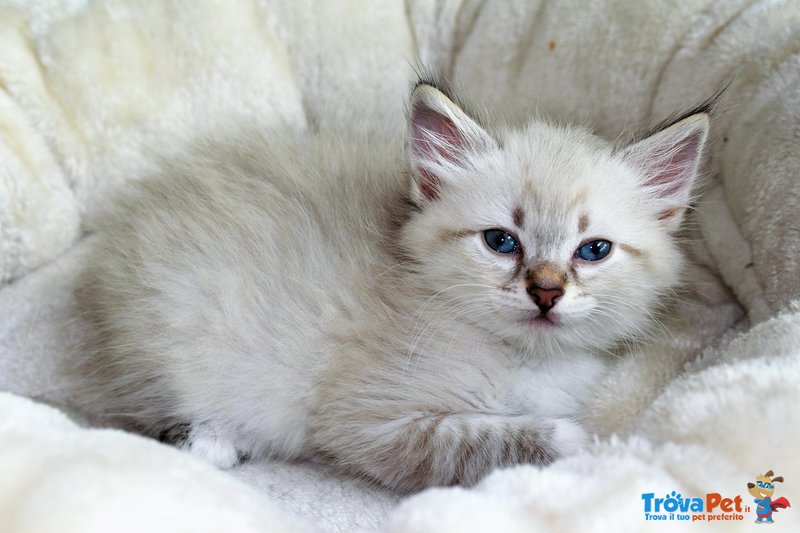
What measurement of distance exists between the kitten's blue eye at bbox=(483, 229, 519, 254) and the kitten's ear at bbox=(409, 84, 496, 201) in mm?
165

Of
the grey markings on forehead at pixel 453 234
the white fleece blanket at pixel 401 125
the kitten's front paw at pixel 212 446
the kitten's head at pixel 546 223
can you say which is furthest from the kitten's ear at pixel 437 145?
the kitten's front paw at pixel 212 446

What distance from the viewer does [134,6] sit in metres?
1.78

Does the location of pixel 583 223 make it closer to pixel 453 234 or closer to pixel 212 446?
pixel 453 234

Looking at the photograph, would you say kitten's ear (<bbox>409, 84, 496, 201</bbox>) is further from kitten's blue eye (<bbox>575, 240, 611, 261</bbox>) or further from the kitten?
kitten's blue eye (<bbox>575, 240, 611, 261</bbox>)

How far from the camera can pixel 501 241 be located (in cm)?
126

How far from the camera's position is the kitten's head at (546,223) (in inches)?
47.9

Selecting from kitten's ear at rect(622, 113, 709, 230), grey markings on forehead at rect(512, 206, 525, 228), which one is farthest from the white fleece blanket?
grey markings on forehead at rect(512, 206, 525, 228)

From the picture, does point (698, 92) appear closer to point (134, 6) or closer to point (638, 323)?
point (638, 323)

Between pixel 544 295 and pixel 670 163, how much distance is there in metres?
0.42

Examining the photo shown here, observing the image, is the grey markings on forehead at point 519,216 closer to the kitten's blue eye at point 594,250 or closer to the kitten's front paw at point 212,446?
the kitten's blue eye at point 594,250

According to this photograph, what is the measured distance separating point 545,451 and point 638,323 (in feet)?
1.08

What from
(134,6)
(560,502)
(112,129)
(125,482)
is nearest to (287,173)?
(112,129)

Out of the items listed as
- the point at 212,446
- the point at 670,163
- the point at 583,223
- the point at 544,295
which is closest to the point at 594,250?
the point at 583,223

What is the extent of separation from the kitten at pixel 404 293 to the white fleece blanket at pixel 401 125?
4.2 inches
